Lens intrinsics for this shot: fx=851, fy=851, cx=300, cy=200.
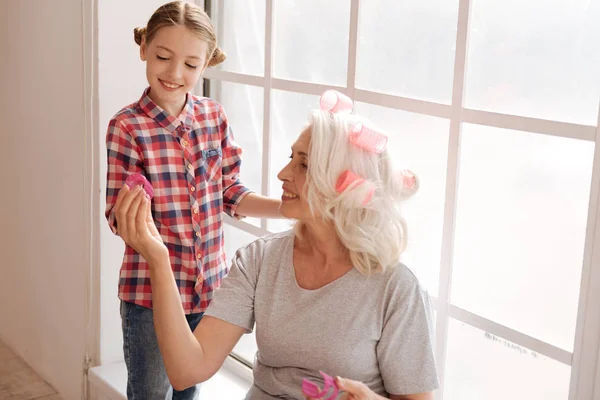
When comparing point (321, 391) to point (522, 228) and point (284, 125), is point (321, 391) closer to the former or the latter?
point (522, 228)

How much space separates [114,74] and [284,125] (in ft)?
2.19

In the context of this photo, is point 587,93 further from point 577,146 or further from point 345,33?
point 345,33

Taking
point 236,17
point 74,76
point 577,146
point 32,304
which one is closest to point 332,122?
point 577,146

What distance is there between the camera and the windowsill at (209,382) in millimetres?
2662

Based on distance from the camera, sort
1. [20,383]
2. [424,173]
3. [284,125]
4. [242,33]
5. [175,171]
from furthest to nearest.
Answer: [20,383], [242,33], [284,125], [175,171], [424,173]

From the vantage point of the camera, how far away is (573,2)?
1.70 meters

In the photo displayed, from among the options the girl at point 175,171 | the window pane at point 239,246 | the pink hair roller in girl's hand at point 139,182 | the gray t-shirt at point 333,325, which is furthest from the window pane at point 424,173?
the window pane at point 239,246

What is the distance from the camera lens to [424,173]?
6.77 feet

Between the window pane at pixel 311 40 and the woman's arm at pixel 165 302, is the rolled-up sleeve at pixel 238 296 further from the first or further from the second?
the window pane at pixel 311 40

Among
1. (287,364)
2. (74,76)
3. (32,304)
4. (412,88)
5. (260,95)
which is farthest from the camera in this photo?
(32,304)

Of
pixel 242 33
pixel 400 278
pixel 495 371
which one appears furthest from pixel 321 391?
pixel 242 33

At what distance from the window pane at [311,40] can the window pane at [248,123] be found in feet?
Answer: 0.57

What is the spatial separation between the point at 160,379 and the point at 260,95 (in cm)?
92

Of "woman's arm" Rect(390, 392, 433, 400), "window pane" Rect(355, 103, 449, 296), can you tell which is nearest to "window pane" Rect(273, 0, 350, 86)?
"window pane" Rect(355, 103, 449, 296)
